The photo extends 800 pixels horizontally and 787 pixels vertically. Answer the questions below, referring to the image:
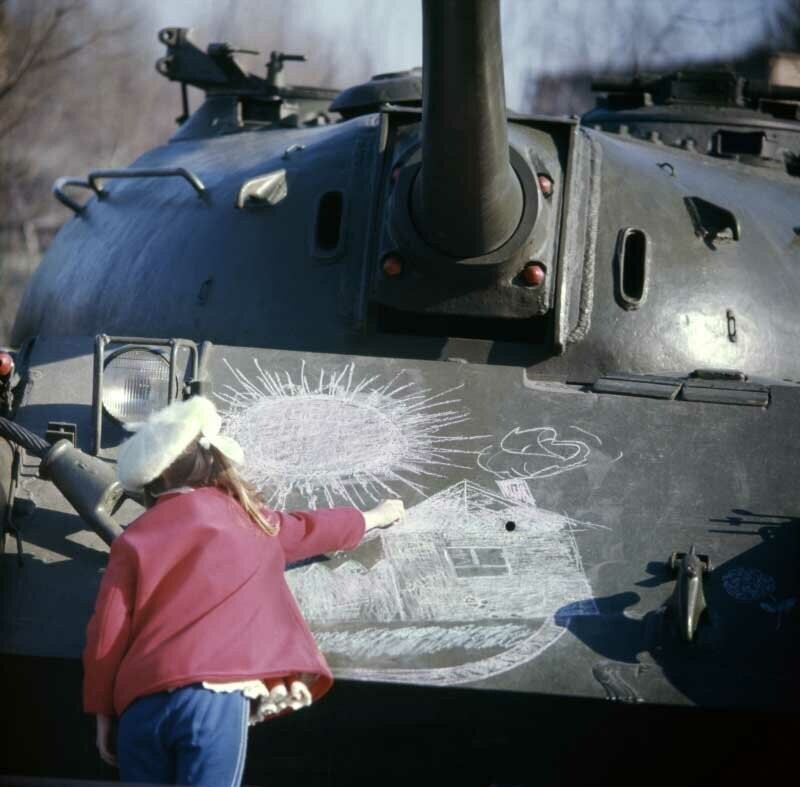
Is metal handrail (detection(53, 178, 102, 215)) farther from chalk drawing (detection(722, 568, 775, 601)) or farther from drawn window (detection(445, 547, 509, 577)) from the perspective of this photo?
chalk drawing (detection(722, 568, 775, 601))

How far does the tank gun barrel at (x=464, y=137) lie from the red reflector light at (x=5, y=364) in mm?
1453

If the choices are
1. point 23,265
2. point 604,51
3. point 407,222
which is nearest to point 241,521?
point 407,222

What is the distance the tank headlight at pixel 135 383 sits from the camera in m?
5.76

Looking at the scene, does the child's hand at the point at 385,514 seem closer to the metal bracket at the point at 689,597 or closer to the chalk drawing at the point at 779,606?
the metal bracket at the point at 689,597

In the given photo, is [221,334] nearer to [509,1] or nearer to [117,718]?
[117,718]

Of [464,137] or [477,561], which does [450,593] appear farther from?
[464,137]

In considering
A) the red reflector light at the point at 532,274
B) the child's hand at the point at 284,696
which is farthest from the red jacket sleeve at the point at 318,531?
the red reflector light at the point at 532,274

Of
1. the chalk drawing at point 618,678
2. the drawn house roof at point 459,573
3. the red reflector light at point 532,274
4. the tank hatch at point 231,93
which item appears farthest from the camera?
Result: the tank hatch at point 231,93

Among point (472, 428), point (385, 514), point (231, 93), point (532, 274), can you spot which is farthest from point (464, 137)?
point (231, 93)

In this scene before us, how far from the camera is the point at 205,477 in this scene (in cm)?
477

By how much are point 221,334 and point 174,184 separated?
1.21m

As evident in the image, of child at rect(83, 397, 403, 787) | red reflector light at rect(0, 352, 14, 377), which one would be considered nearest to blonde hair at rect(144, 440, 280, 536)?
child at rect(83, 397, 403, 787)

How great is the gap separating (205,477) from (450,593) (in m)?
0.86

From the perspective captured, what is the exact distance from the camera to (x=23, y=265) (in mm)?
23844
